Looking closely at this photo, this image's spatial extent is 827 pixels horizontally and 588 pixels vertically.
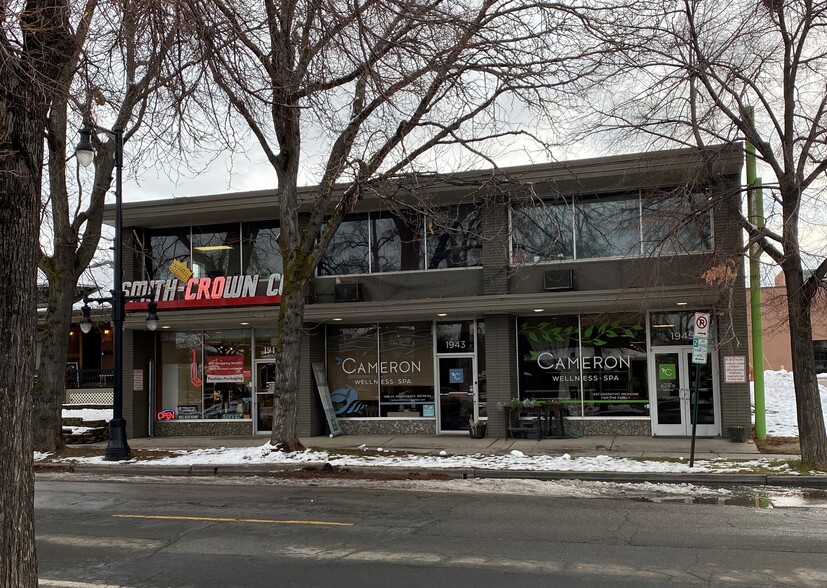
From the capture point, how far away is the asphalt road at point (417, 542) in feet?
21.5

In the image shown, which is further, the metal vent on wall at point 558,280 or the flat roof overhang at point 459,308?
the metal vent on wall at point 558,280

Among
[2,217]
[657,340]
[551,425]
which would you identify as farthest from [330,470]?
[2,217]

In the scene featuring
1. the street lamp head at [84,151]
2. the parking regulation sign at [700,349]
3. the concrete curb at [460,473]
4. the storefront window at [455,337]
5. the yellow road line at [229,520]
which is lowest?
the concrete curb at [460,473]

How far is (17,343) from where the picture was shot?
4461mm

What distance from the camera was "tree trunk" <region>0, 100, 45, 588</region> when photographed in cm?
438

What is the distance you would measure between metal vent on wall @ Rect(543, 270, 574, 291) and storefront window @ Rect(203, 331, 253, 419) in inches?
352

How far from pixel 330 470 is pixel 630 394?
8058 millimetres

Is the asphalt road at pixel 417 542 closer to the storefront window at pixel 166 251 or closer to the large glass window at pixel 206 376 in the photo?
the large glass window at pixel 206 376

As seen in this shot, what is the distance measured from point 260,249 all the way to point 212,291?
1.84 meters

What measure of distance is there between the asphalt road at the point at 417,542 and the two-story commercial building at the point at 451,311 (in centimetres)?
679

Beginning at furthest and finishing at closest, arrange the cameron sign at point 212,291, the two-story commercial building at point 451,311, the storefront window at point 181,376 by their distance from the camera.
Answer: the storefront window at point 181,376, the cameron sign at point 212,291, the two-story commercial building at point 451,311

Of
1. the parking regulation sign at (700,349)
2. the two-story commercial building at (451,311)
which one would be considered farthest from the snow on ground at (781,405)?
the parking regulation sign at (700,349)

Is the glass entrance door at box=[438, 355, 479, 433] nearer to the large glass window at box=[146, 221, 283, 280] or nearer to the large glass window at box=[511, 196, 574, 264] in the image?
the large glass window at box=[511, 196, 574, 264]

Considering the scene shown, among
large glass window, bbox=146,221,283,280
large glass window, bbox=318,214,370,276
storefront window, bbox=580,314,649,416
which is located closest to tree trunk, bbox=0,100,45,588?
large glass window, bbox=318,214,370,276
